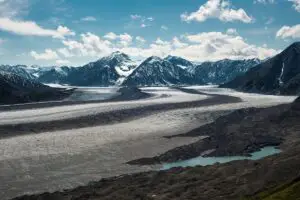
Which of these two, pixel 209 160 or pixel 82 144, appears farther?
pixel 82 144

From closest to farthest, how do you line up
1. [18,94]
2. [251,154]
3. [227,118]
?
[251,154], [227,118], [18,94]

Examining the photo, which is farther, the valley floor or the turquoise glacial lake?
the turquoise glacial lake

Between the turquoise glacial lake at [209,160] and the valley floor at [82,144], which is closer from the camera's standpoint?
the valley floor at [82,144]

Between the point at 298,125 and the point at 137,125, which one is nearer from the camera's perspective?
the point at 298,125

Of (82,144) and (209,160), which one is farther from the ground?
(82,144)

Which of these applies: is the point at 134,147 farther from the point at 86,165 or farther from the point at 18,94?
the point at 18,94

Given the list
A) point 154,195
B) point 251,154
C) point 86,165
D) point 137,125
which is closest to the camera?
point 154,195

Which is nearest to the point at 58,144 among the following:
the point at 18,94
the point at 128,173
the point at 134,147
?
the point at 134,147
